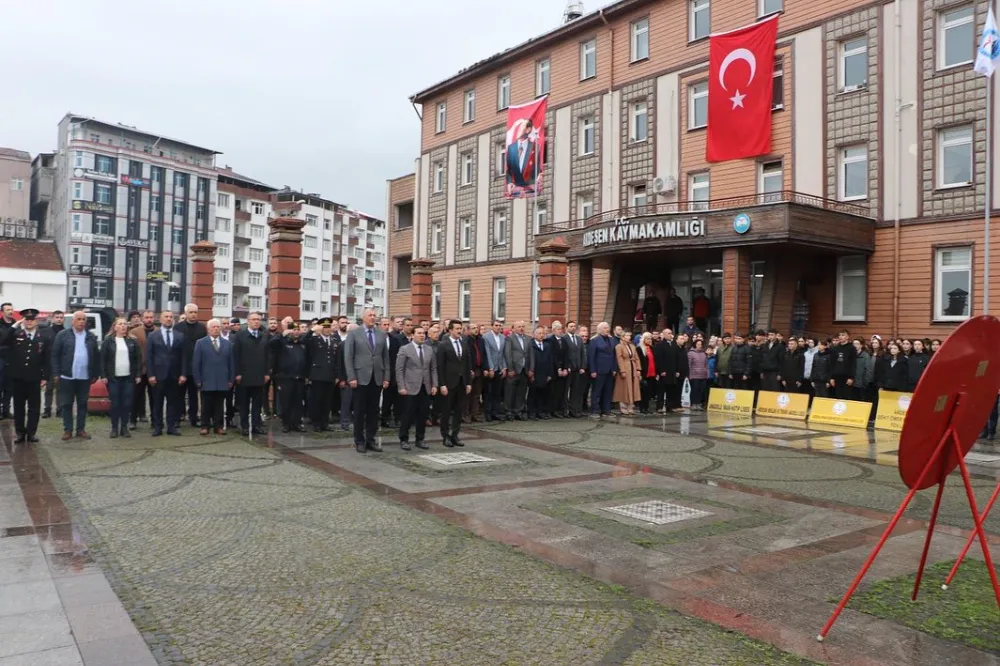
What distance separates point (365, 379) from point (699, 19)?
22433mm

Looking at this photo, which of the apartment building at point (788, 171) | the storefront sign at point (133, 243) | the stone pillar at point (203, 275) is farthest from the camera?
the storefront sign at point (133, 243)

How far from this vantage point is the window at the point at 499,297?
117 ft

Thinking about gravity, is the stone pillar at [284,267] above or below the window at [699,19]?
below

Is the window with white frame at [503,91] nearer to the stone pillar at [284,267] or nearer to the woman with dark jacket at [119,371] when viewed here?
the stone pillar at [284,267]

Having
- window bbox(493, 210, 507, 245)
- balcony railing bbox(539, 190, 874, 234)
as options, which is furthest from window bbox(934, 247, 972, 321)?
window bbox(493, 210, 507, 245)

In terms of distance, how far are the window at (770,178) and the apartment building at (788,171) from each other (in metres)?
0.07

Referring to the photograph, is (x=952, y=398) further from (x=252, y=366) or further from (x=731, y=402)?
(x=731, y=402)

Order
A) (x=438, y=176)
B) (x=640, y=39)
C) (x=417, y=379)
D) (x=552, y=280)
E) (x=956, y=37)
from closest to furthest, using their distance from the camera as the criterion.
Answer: (x=417, y=379) → (x=956, y=37) → (x=552, y=280) → (x=640, y=39) → (x=438, y=176)

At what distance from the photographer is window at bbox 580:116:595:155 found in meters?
31.8

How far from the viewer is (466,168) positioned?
127 ft

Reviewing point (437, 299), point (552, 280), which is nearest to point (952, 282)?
point (552, 280)

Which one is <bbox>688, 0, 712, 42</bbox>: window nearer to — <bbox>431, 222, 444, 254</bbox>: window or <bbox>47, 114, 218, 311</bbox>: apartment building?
<bbox>431, 222, 444, 254</bbox>: window

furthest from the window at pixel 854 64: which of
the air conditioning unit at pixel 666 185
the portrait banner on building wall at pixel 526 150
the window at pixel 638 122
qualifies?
the portrait banner on building wall at pixel 526 150

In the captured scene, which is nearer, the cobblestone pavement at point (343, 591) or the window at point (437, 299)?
the cobblestone pavement at point (343, 591)
